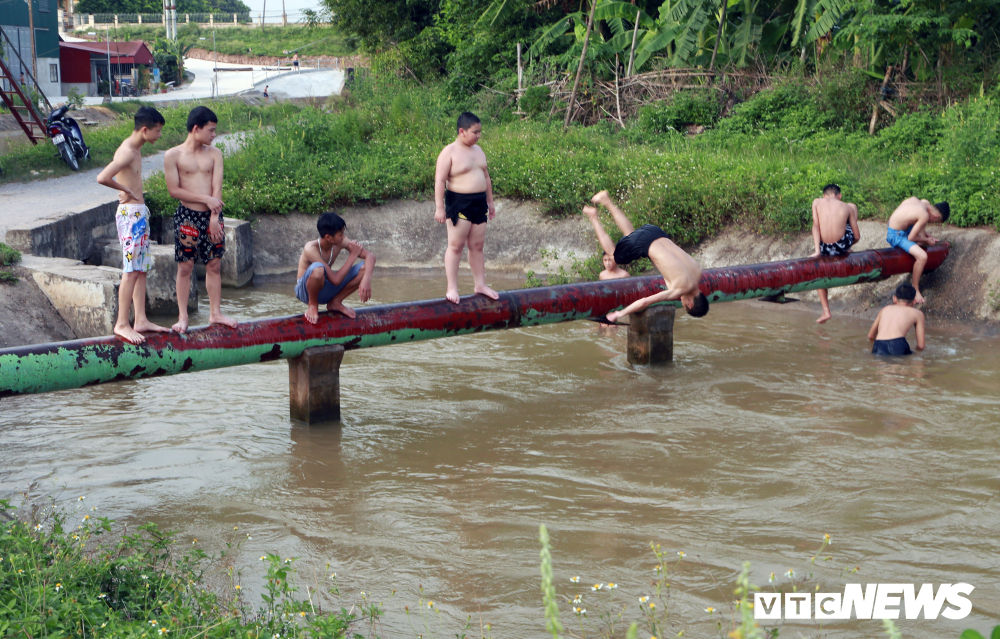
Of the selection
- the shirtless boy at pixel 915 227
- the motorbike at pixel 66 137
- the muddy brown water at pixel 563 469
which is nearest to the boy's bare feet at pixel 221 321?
the muddy brown water at pixel 563 469

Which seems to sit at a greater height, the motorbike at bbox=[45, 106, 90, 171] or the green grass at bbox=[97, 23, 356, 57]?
the green grass at bbox=[97, 23, 356, 57]

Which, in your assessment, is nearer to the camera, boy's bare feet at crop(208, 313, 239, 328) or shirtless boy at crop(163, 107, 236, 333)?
shirtless boy at crop(163, 107, 236, 333)

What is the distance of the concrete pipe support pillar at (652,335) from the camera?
8.37 m

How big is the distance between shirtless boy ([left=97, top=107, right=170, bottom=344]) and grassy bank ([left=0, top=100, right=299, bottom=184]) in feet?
34.6

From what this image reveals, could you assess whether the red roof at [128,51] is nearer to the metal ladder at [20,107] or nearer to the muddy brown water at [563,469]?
the metal ladder at [20,107]

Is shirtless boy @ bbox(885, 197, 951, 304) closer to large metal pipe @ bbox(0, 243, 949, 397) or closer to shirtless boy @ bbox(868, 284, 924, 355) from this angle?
large metal pipe @ bbox(0, 243, 949, 397)

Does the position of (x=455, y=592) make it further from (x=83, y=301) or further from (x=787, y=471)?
(x=83, y=301)

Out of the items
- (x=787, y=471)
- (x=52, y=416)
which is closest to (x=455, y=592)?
(x=787, y=471)

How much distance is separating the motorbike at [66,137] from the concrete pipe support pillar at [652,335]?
1188 cm

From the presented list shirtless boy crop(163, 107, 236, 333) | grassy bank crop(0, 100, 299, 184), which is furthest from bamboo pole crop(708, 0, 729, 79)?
shirtless boy crop(163, 107, 236, 333)

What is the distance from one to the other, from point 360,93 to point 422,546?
17.4 meters

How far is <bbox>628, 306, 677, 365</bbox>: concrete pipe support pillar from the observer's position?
837 centimetres

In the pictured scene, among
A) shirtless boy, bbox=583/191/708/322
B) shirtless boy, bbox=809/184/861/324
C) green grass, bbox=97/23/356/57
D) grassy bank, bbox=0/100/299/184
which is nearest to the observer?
shirtless boy, bbox=583/191/708/322

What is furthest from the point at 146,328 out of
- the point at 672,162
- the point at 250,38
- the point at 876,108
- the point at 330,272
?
the point at 250,38
